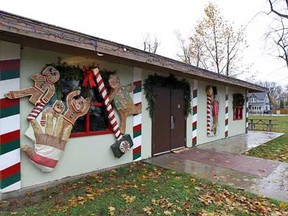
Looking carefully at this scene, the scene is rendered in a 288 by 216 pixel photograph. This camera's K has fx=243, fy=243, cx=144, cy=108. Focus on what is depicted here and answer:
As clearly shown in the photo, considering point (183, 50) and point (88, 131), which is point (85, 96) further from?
point (183, 50)

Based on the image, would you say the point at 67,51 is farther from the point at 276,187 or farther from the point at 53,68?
the point at 276,187

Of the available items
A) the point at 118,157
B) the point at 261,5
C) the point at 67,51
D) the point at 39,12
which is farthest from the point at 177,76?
the point at 39,12

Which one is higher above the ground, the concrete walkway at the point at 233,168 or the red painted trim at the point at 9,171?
the red painted trim at the point at 9,171

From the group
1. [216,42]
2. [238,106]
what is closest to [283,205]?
[238,106]

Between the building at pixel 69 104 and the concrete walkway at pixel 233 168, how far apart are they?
0.80 metres

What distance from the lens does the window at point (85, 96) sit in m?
4.91

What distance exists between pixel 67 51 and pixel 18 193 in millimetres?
2718

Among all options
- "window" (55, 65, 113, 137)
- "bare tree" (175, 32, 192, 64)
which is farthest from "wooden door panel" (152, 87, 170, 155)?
"bare tree" (175, 32, 192, 64)

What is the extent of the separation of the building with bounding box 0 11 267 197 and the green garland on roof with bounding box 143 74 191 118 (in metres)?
0.03

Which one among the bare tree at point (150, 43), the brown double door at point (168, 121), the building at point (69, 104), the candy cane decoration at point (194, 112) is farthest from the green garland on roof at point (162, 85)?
the bare tree at point (150, 43)

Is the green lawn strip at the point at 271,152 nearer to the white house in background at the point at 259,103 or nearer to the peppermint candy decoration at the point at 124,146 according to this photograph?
the peppermint candy decoration at the point at 124,146

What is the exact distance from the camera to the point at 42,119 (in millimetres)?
4531

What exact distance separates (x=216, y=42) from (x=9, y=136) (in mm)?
23769

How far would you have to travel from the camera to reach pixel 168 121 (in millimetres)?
7781
